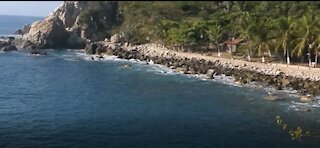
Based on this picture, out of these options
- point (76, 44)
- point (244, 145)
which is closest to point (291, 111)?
point (244, 145)

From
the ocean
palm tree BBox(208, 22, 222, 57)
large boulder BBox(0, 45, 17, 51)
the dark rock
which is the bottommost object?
the ocean

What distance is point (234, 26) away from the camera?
98438 millimetres

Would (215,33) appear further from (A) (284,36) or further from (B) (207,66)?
(A) (284,36)

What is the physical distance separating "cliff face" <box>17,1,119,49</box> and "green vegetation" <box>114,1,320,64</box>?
5.30 meters

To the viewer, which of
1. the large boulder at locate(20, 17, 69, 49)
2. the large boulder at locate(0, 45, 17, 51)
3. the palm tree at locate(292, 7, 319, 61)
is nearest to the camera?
the palm tree at locate(292, 7, 319, 61)

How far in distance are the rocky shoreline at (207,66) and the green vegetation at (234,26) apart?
4.10 meters

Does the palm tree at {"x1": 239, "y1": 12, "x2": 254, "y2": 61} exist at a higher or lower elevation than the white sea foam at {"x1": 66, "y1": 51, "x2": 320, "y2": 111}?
higher

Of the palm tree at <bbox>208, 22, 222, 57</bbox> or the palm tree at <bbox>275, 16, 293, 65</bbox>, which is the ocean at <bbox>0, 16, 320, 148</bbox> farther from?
the palm tree at <bbox>208, 22, 222, 57</bbox>

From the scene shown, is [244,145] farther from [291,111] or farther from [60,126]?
[60,126]

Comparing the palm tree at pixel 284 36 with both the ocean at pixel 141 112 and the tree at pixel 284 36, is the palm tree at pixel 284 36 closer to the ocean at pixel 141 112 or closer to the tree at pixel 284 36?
the tree at pixel 284 36

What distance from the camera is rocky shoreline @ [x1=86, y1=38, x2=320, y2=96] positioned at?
67.5 m

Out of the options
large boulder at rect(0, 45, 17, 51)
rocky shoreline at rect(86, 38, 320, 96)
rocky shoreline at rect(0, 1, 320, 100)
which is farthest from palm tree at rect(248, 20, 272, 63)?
large boulder at rect(0, 45, 17, 51)

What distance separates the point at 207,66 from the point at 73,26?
60.7m

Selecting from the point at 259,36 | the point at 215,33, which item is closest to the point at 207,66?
the point at 259,36
